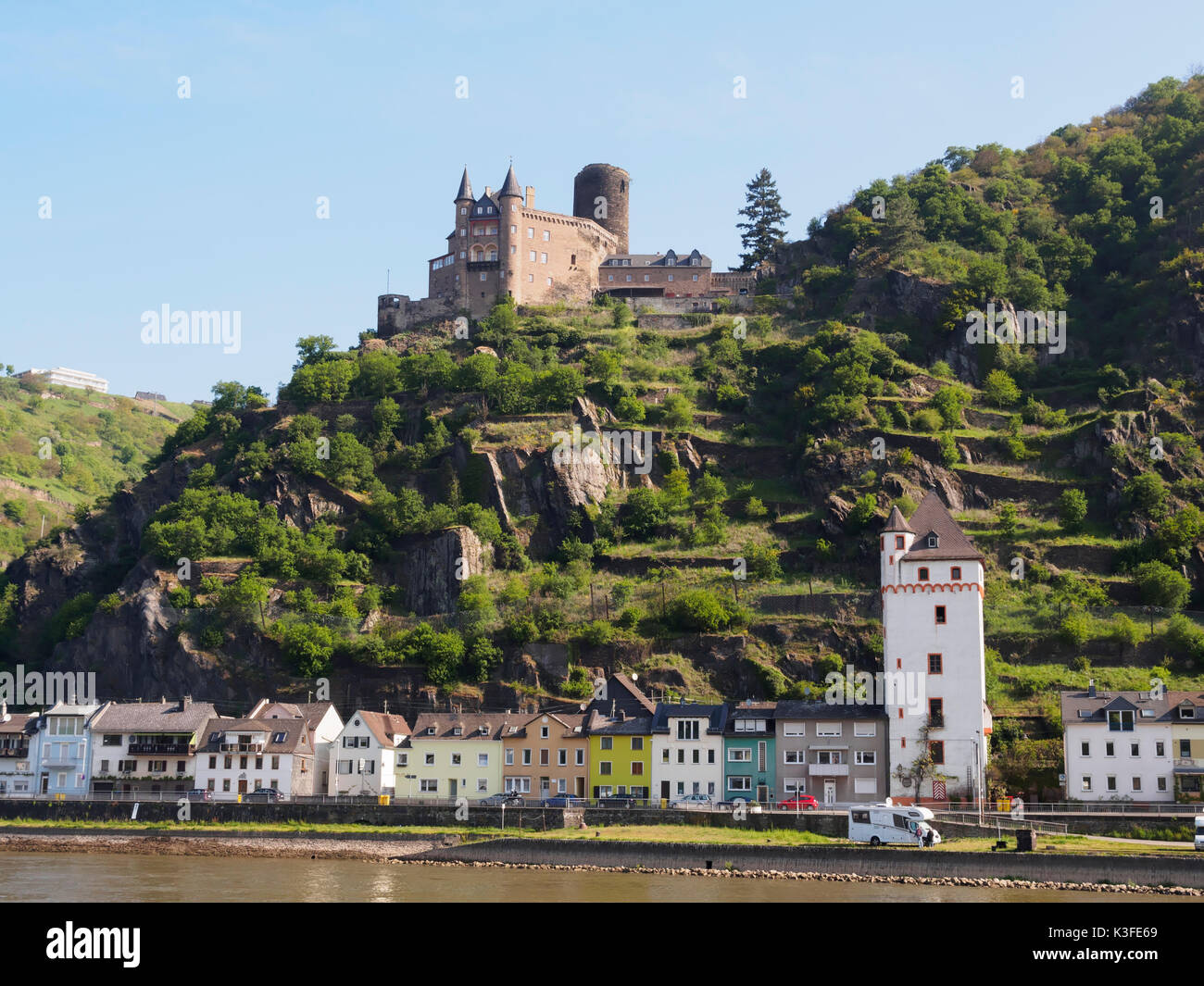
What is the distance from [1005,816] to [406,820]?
25971mm

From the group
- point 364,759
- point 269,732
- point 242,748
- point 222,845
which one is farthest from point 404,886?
point 242,748

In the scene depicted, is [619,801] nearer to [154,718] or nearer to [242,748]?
[242,748]

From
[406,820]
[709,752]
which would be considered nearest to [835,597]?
[709,752]

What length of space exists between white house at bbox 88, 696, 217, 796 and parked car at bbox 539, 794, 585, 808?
21.7 meters

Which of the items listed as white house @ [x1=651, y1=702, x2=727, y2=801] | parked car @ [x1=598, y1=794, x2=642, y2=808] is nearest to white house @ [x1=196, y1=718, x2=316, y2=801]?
parked car @ [x1=598, y1=794, x2=642, y2=808]

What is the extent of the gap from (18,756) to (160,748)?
9.09 m

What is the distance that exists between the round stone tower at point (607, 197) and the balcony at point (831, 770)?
82.0 m

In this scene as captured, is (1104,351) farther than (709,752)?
Yes

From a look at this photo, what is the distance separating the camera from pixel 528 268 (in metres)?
129

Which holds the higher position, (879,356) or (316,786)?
(879,356)

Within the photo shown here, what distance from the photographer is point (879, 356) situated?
360ft

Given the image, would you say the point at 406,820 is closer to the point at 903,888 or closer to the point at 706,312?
the point at 903,888

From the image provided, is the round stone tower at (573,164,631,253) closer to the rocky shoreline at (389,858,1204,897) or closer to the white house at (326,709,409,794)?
the white house at (326,709,409,794)

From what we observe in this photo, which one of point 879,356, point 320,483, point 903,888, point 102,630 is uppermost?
point 879,356
